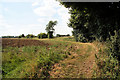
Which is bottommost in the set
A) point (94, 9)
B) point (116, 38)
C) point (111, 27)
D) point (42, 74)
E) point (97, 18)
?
point (42, 74)

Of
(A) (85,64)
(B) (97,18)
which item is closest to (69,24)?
(B) (97,18)

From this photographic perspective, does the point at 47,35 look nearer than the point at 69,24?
No

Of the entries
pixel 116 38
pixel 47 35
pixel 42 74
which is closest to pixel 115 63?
pixel 116 38

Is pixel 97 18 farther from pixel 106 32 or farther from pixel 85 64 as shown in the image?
pixel 85 64

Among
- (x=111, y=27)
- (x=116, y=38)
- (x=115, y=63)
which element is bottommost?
(x=115, y=63)

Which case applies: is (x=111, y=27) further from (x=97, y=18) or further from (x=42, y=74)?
(x=42, y=74)

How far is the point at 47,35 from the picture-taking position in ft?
142

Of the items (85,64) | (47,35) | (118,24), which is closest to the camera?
(85,64)

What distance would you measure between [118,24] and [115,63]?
270 inches

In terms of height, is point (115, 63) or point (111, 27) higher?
point (111, 27)

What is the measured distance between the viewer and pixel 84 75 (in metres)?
6.38

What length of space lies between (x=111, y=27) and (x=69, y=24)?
1265cm

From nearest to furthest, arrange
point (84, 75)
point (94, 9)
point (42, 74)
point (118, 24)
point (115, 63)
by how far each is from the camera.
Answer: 1. point (115, 63)
2. point (84, 75)
3. point (42, 74)
4. point (118, 24)
5. point (94, 9)

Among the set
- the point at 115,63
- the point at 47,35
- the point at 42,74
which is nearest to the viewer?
the point at 115,63
